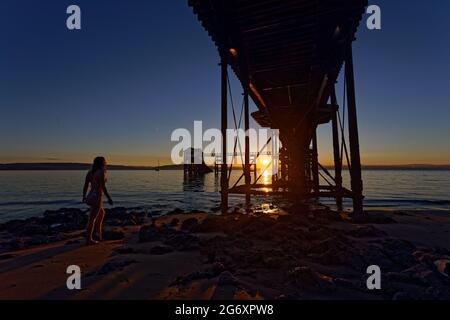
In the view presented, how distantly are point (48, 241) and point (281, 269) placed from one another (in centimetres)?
645

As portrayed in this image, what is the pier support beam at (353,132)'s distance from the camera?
715 cm

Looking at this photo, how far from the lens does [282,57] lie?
8133 millimetres

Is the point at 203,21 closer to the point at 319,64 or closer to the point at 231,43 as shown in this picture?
the point at 231,43

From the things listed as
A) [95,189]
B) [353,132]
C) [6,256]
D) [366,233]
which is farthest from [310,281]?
[6,256]

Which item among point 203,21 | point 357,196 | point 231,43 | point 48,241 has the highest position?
point 203,21

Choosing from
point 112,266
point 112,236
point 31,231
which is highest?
point 112,266

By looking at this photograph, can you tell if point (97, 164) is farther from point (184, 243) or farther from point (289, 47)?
point (289, 47)

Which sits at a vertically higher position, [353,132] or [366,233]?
[353,132]

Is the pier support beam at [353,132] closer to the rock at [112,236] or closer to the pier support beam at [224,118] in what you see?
the pier support beam at [224,118]

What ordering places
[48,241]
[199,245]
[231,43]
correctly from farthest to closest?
[231,43]
[48,241]
[199,245]

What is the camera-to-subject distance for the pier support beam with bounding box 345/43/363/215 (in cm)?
715

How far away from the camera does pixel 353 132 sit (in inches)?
283
